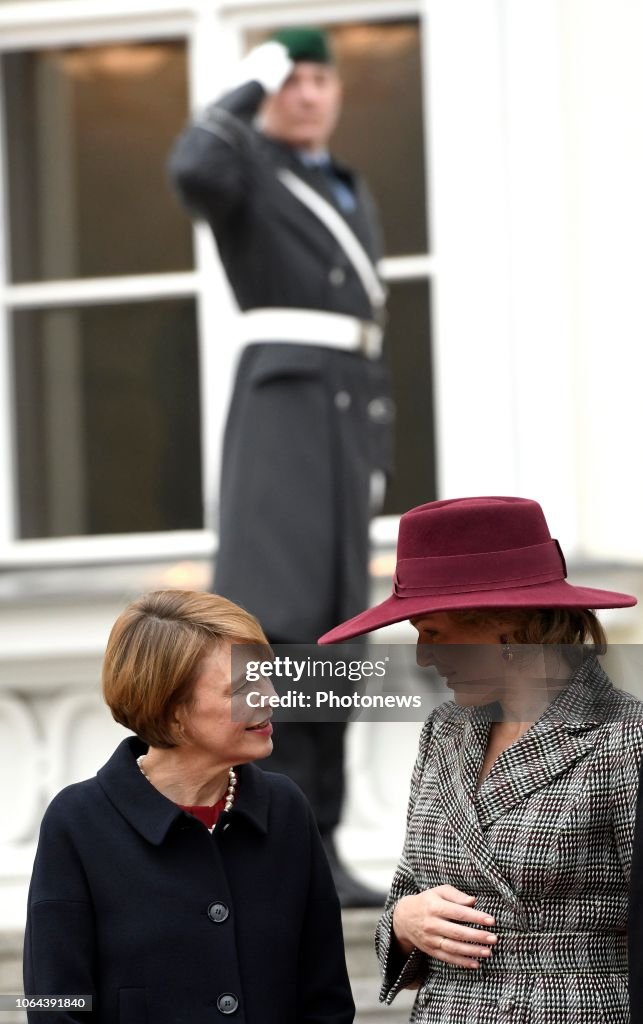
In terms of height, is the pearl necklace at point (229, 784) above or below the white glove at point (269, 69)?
below

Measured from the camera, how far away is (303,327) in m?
4.31

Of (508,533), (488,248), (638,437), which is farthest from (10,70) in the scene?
(508,533)

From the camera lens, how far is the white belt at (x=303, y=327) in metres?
4.30

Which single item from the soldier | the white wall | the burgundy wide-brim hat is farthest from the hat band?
the white wall

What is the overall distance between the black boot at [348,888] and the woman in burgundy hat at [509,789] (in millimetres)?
1990

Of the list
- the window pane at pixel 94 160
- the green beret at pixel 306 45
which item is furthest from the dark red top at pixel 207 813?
the window pane at pixel 94 160

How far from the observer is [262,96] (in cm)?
424

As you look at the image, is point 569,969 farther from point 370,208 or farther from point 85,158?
point 85,158

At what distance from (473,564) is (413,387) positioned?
3.54 metres

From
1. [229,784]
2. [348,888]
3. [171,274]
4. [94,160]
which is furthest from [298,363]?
[229,784]

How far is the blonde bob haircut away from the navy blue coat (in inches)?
3.2

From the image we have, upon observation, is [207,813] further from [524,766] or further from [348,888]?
[348,888]

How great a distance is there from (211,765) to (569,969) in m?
0.52

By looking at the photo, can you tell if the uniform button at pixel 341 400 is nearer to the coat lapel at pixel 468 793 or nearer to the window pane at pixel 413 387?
the window pane at pixel 413 387
